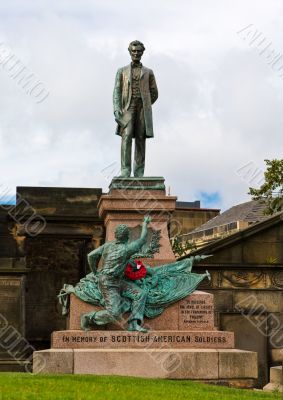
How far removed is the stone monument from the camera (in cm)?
1412

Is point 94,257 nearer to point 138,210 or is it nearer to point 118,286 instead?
point 118,286

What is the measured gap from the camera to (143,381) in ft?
41.3

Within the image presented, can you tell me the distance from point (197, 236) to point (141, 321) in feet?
140

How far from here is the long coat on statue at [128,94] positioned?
1719cm

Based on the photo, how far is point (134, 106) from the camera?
17297 millimetres

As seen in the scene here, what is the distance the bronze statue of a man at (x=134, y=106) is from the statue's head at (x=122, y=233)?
78.6 inches

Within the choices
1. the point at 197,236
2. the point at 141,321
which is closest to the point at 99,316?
the point at 141,321

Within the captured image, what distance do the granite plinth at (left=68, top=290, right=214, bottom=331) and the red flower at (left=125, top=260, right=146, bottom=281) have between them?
2.53 ft

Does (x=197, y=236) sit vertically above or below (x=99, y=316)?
above

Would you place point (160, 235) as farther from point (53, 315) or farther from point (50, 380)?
point (53, 315)

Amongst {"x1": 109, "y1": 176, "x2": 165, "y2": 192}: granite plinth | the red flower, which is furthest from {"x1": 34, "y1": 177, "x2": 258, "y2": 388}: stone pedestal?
the red flower

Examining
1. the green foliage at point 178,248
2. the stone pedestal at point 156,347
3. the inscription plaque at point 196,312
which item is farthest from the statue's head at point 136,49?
the green foliage at point 178,248

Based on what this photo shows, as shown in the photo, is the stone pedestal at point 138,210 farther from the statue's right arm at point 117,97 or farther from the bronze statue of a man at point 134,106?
the statue's right arm at point 117,97

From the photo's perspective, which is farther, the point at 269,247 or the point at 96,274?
the point at 269,247
